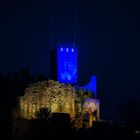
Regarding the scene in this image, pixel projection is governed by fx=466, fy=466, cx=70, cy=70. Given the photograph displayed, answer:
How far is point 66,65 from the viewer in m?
27.4

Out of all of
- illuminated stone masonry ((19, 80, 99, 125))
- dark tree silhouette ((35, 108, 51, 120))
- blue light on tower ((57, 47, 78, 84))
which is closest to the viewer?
dark tree silhouette ((35, 108, 51, 120))

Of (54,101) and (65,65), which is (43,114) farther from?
(65,65)

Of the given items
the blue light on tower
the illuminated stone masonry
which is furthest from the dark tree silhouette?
the blue light on tower

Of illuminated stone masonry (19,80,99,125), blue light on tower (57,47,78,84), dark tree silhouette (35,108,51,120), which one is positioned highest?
blue light on tower (57,47,78,84)

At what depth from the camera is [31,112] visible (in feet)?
79.3

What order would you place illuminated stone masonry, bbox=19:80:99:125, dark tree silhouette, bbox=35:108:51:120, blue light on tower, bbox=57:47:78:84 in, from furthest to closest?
blue light on tower, bbox=57:47:78:84 → illuminated stone masonry, bbox=19:80:99:125 → dark tree silhouette, bbox=35:108:51:120

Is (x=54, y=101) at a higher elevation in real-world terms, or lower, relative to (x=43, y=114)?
higher

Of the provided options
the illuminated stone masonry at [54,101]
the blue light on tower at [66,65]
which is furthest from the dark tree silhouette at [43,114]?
the blue light on tower at [66,65]

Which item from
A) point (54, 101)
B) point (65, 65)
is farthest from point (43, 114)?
point (65, 65)

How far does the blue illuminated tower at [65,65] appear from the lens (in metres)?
27.3

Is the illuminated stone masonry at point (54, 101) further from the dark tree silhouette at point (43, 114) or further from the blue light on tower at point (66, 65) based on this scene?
the blue light on tower at point (66, 65)

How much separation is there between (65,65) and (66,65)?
9 centimetres

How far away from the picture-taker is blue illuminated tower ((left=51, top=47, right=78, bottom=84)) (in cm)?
2727

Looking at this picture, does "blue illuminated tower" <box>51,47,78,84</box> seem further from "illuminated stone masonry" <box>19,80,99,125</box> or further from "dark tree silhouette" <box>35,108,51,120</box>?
"dark tree silhouette" <box>35,108,51,120</box>
